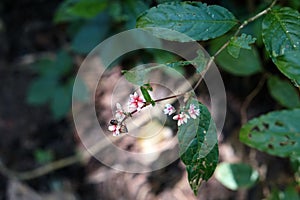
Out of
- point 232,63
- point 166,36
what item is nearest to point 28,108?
point 232,63

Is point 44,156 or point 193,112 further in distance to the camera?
point 44,156

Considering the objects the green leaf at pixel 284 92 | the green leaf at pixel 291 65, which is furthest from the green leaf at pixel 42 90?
the green leaf at pixel 291 65

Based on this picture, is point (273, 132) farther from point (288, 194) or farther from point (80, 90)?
point (80, 90)

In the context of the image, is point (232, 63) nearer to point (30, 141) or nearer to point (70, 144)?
point (70, 144)

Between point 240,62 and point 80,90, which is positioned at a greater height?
point 240,62

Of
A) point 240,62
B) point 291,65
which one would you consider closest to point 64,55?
point 240,62

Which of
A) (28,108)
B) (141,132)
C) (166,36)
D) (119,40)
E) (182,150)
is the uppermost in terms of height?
(166,36)
